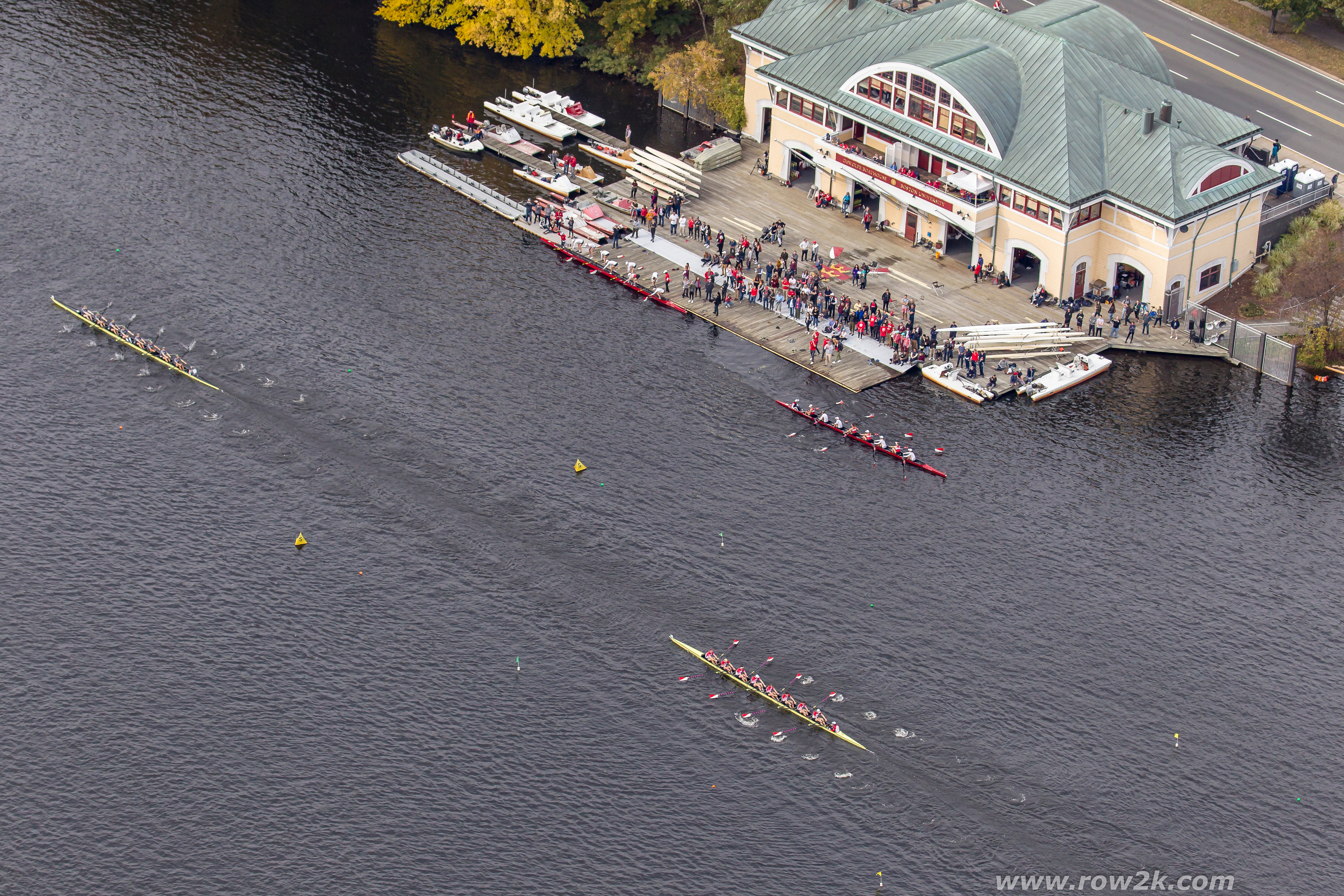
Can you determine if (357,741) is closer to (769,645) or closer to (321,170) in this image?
(769,645)

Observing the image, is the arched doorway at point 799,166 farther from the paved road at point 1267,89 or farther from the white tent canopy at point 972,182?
the paved road at point 1267,89

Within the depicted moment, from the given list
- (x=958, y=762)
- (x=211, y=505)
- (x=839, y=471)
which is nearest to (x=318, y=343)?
(x=211, y=505)

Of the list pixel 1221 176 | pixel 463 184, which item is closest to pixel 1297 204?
pixel 1221 176

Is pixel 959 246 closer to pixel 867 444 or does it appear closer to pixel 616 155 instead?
pixel 867 444

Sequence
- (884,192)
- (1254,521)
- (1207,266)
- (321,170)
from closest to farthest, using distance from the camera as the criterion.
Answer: (1254,521) < (1207,266) < (884,192) < (321,170)

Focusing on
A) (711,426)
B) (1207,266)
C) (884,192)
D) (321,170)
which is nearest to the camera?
(711,426)

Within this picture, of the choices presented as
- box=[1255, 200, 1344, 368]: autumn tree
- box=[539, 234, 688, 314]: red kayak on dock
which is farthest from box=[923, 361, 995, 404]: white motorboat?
box=[1255, 200, 1344, 368]: autumn tree

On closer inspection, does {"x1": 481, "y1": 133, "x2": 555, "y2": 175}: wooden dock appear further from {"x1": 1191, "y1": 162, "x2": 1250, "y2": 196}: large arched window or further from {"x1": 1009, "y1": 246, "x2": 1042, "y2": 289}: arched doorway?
{"x1": 1191, "y1": 162, "x2": 1250, "y2": 196}: large arched window
